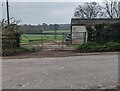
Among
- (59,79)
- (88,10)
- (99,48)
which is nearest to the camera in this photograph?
(59,79)

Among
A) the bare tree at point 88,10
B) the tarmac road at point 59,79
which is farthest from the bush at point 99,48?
the bare tree at point 88,10

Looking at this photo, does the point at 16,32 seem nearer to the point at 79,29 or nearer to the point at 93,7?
the point at 79,29

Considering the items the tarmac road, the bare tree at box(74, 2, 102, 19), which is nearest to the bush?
the tarmac road

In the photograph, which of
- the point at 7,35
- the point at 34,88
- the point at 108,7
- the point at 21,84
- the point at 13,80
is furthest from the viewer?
the point at 108,7

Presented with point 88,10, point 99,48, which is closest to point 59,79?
point 99,48

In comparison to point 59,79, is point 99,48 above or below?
above

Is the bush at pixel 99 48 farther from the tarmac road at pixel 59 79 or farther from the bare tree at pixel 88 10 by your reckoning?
the bare tree at pixel 88 10

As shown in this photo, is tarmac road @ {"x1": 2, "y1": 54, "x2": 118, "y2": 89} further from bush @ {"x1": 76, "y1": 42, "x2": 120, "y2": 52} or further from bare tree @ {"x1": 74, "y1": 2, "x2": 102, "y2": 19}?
bare tree @ {"x1": 74, "y1": 2, "x2": 102, "y2": 19}

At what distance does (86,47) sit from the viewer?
23.6m

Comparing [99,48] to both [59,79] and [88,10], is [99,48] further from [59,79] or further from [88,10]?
[88,10]

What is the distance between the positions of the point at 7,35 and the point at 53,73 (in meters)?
12.2

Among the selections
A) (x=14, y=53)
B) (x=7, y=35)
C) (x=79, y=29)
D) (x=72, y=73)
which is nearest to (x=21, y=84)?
(x=72, y=73)

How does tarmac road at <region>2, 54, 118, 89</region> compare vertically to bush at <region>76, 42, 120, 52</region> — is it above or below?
below

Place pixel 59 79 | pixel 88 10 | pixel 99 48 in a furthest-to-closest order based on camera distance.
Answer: pixel 88 10, pixel 99 48, pixel 59 79
